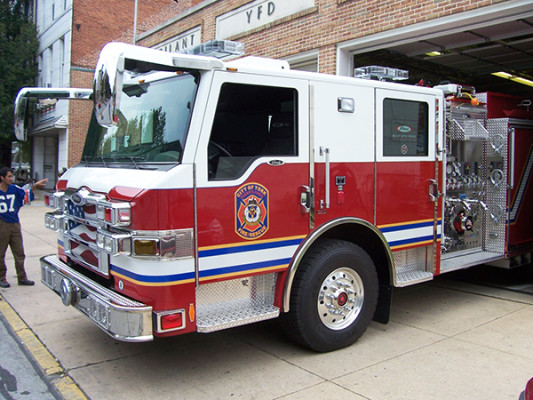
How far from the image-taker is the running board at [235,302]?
3764 mm

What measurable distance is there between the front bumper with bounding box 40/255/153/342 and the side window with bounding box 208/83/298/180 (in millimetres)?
1111

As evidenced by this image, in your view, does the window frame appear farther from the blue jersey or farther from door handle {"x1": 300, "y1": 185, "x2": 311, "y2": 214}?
the blue jersey

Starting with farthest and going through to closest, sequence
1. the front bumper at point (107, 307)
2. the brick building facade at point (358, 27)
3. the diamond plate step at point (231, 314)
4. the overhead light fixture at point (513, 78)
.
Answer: the overhead light fixture at point (513, 78) < the brick building facade at point (358, 27) < the diamond plate step at point (231, 314) < the front bumper at point (107, 307)

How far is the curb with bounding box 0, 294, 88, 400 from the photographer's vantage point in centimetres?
384

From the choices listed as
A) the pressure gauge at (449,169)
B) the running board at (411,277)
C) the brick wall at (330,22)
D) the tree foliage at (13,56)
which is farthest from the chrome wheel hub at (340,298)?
the tree foliage at (13,56)

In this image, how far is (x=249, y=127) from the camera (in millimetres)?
4082

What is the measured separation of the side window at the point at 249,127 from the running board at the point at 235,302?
878mm

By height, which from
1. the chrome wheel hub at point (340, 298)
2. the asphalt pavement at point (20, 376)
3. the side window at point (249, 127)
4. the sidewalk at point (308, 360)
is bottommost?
the asphalt pavement at point (20, 376)

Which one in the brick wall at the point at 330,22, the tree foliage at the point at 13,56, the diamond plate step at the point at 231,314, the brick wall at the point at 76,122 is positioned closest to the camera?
the diamond plate step at the point at 231,314

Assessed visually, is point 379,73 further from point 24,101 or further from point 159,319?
point 24,101

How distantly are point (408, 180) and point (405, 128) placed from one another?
0.53 m

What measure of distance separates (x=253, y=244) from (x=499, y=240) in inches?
150

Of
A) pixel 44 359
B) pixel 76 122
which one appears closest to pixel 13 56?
pixel 76 122

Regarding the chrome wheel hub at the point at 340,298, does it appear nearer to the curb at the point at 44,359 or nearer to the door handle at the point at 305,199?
the door handle at the point at 305,199
